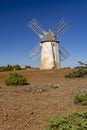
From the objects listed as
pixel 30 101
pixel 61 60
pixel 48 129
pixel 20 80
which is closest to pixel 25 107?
pixel 30 101

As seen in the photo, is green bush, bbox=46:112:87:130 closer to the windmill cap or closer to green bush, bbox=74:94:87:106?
green bush, bbox=74:94:87:106

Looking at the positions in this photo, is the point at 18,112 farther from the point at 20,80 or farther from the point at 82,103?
the point at 20,80

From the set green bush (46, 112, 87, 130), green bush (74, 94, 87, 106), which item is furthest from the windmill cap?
green bush (46, 112, 87, 130)

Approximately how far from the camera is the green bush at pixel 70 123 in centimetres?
613

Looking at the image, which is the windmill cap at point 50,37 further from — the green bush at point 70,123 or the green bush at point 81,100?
the green bush at point 70,123

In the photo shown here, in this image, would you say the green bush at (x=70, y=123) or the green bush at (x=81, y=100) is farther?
the green bush at (x=81, y=100)

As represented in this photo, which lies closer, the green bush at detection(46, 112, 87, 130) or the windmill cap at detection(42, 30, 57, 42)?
the green bush at detection(46, 112, 87, 130)

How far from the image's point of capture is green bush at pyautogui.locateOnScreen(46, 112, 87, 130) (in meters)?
6.13

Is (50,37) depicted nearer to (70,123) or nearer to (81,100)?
(81,100)

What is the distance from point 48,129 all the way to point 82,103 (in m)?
5.69

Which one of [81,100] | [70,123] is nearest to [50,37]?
[81,100]

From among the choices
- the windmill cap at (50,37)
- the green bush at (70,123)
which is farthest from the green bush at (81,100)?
the windmill cap at (50,37)

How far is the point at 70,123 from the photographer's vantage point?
6367 mm

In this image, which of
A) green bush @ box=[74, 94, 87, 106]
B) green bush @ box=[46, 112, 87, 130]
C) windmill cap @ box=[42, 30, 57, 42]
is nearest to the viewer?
green bush @ box=[46, 112, 87, 130]
